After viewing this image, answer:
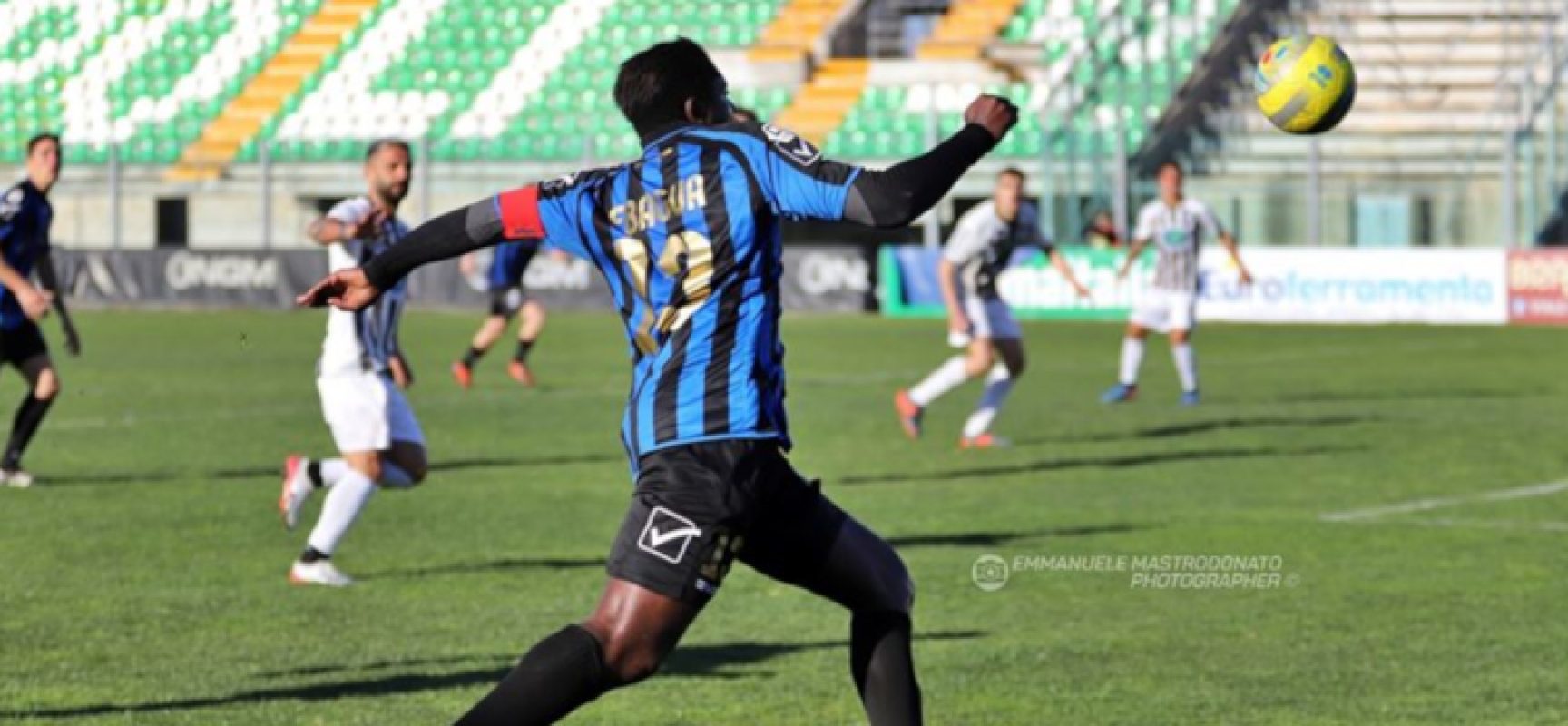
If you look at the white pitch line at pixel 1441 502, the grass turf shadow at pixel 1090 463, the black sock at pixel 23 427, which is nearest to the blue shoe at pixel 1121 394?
the grass turf shadow at pixel 1090 463

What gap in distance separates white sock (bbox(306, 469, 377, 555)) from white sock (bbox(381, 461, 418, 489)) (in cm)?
10

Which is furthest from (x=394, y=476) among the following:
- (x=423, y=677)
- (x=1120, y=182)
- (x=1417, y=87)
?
(x=1417, y=87)

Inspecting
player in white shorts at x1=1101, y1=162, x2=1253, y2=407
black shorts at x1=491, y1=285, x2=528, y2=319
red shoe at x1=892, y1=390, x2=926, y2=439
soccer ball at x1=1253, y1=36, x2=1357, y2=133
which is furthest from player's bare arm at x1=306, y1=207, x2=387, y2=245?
black shorts at x1=491, y1=285, x2=528, y2=319

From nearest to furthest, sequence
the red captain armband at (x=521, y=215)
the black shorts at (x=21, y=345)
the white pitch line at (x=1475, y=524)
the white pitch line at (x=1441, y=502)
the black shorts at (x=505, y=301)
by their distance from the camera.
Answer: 1. the red captain armband at (x=521, y=215)
2. the white pitch line at (x=1475, y=524)
3. the white pitch line at (x=1441, y=502)
4. the black shorts at (x=21, y=345)
5. the black shorts at (x=505, y=301)

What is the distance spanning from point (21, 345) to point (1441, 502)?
8.61m

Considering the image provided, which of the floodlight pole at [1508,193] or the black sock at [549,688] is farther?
the floodlight pole at [1508,193]

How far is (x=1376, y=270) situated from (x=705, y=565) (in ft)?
102

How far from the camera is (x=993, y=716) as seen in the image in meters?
8.41

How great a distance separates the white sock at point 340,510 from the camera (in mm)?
11742

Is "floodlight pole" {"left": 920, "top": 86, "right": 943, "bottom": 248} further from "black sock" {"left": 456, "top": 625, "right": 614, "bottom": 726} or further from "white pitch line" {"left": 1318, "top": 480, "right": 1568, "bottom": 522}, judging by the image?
"black sock" {"left": 456, "top": 625, "right": 614, "bottom": 726}

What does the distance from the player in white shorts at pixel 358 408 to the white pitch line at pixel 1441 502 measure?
5123 mm

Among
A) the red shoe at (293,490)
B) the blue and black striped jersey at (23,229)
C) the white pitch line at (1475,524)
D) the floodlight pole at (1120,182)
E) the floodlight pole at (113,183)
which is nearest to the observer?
the red shoe at (293,490)

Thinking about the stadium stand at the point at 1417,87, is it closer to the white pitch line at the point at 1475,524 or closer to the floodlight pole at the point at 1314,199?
the floodlight pole at the point at 1314,199

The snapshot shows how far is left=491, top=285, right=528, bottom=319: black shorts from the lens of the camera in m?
26.0
